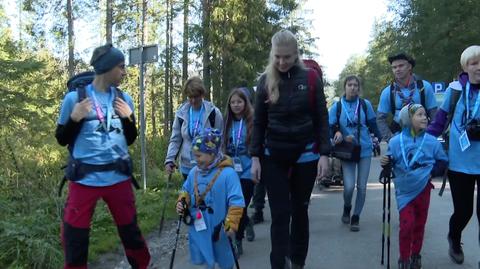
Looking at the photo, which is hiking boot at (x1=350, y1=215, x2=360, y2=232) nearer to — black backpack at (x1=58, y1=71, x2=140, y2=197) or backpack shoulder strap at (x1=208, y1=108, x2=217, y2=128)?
backpack shoulder strap at (x1=208, y1=108, x2=217, y2=128)

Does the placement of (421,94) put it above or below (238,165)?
above

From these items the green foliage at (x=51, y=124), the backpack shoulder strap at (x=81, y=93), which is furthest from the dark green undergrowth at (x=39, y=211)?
the backpack shoulder strap at (x=81, y=93)

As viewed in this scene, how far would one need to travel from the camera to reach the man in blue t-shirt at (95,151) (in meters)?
4.14

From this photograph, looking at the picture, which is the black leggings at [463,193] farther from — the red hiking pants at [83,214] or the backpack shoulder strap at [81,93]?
the backpack shoulder strap at [81,93]

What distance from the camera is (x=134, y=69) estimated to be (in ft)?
129

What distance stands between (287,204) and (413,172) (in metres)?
1.43

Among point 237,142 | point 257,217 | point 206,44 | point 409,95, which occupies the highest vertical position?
point 206,44

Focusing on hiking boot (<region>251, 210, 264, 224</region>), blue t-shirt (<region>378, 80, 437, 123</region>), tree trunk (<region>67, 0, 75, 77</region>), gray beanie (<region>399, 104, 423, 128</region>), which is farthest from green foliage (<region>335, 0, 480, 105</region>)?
gray beanie (<region>399, 104, 423, 128</region>)

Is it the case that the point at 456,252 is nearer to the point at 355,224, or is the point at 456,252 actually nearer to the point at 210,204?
the point at 355,224

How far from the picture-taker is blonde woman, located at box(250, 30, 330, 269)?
4.58 m

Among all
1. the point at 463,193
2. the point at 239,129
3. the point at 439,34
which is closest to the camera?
the point at 463,193

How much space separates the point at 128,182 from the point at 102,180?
1.00 feet

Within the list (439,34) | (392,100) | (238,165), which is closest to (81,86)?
(238,165)

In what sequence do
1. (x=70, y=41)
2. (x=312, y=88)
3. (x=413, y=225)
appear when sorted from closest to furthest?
(x=312, y=88) → (x=413, y=225) → (x=70, y=41)
